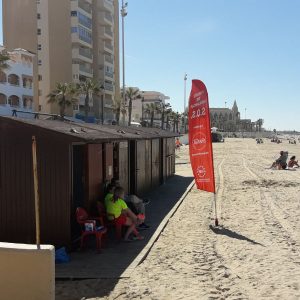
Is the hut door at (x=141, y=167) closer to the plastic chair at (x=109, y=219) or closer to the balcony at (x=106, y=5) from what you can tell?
the plastic chair at (x=109, y=219)

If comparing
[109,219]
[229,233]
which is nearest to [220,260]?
[229,233]

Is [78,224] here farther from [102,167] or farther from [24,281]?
[24,281]

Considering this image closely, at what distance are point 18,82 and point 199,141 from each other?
156 ft

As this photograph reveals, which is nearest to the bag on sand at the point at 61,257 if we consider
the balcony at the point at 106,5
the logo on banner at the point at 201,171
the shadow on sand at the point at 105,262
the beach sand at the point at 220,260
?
the shadow on sand at the point at 105,262

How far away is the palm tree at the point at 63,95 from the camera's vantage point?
197 feet

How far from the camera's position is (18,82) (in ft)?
182

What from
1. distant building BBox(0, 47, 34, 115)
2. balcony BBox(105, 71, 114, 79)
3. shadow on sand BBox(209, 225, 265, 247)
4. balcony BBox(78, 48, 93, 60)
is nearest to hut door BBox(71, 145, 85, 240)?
shadow on sand BBox(209, 225, 265, 247)

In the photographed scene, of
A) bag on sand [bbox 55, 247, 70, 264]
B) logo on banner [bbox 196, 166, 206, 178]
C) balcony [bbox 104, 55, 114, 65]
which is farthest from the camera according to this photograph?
balcony [bbox 104, 55, 114, 65]

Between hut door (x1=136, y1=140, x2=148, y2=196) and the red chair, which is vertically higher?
hut door (x1=136, y1=140, x2=148, y2=196)

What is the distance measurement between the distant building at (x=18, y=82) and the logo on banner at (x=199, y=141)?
41.6m

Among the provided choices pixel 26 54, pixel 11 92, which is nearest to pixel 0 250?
pixel 11 92

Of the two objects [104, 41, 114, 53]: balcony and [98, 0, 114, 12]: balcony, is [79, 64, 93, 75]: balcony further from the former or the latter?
[98, 0, 114, 12]: balcony

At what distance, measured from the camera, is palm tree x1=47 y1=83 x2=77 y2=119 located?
197ft

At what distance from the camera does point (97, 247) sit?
29.0 feet
